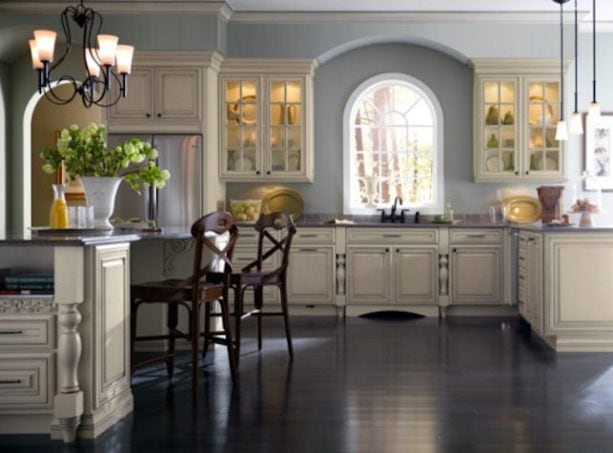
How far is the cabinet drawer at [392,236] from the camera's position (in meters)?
6.82

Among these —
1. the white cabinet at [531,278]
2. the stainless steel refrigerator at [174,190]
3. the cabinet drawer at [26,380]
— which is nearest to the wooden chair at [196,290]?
the cabinet drawer at [26,380]

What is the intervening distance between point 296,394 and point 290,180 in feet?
11.5

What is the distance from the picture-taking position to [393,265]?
22.5 feet

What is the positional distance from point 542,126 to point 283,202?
2558 millimetres

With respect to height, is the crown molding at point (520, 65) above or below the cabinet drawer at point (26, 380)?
above

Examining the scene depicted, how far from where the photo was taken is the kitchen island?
3018 mm

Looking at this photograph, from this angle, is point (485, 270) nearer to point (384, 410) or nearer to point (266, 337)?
point (266, 337)

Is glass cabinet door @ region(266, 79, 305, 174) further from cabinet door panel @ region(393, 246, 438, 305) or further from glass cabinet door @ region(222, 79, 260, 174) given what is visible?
cabinet door panel @ region(393, 246, 438, 305)

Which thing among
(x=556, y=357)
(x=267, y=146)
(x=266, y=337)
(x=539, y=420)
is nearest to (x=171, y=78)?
(x=267, y=146)

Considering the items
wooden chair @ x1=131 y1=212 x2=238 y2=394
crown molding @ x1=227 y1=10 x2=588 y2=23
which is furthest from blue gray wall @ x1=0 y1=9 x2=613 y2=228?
wooden chair @ x1=131 y1=212 x2=238 y2=394

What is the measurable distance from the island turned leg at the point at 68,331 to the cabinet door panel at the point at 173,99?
12.3 feet

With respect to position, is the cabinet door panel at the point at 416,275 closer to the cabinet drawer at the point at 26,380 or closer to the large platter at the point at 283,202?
the large platter at the point at 283,202

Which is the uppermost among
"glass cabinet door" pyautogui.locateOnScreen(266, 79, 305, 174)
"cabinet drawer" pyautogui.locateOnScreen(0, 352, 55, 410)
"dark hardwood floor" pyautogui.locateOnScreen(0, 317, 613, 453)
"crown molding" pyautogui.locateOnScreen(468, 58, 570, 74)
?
"crown molding" pyautogui.locateOnScreen(468, 58, 570, 74)

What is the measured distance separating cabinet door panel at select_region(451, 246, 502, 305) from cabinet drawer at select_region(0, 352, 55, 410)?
4.43 metres
